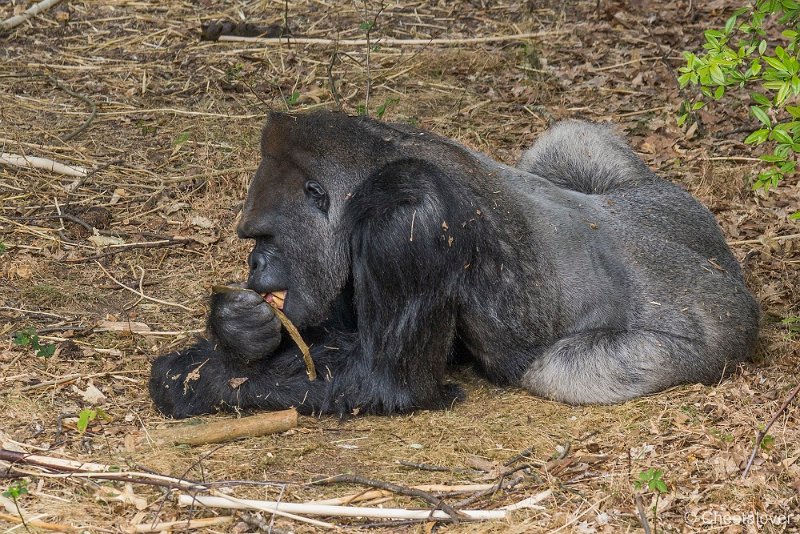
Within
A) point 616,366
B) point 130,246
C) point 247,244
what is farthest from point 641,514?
point 130,246

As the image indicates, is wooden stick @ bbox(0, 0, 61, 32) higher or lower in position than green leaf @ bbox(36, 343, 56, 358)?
higher

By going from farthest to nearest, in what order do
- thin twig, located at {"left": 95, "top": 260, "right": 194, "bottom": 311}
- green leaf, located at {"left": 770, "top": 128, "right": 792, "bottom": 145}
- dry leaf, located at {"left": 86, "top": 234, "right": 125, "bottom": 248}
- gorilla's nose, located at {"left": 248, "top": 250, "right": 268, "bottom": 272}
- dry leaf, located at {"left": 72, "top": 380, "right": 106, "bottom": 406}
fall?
dry leaf, located at {"left": 86, "top": 234, "right": 125, "bottom": 248} < thin twig, located at {"left": 95, "top": 260, "right": 194, "bottom": 311} < dry leaf, located at {"left": 72, "top": 380, "right": 106, "bottom": 406} < gorilla's nose, located at {"left": 248, "top": 250, "right": 268, "bottom": 272} < green leaf, located at {"left": 770, "top": 128, "right": 792, "bottom": 145}

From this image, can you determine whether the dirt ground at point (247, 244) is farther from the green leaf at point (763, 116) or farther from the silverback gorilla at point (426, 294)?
the green leaf at point (763, 116)

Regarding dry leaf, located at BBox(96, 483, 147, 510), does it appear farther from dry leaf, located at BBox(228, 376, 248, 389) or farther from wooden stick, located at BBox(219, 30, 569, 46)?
wooden stick, located at BBox(219, 30, 569, 46)

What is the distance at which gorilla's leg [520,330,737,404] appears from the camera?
5.55 m

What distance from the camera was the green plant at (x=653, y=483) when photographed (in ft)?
13.6

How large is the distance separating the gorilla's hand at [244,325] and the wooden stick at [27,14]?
6.52 metres

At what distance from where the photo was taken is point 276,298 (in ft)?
17.8

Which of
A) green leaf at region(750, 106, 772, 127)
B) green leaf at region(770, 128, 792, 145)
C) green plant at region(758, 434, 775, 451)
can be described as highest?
green leaf at region(750, 106, 772, 127)

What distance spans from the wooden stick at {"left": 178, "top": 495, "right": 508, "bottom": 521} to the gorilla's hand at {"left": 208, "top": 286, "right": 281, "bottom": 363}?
46.7 inches

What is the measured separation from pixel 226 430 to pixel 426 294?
1231 millimetres

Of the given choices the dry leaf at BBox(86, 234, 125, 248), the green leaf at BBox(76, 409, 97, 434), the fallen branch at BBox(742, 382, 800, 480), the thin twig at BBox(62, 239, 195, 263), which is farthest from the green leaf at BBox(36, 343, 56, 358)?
the fallen branch at BBox(742, 382, 800, 480)

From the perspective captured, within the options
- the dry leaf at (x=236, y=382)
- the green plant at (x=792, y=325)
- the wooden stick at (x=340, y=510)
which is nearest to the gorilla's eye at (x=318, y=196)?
the dry leaf at (x=236, y=382)

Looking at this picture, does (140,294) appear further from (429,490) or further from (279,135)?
(429,490)
